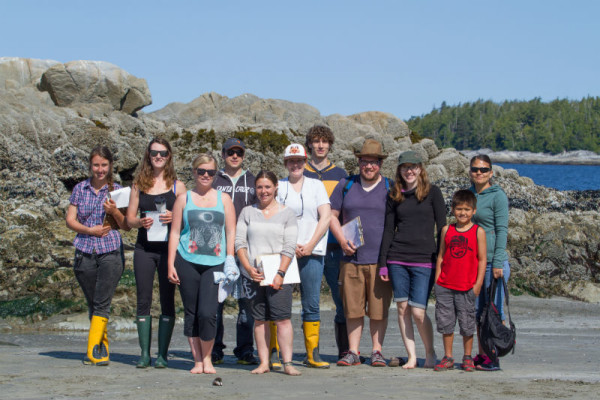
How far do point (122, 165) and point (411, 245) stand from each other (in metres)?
16.3

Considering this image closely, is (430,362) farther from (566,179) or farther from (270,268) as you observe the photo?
(566,179)

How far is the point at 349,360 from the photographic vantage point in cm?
699

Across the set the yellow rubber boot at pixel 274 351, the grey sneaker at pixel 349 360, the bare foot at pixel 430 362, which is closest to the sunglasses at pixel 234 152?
the yellow rubber boot at pixel 274 351

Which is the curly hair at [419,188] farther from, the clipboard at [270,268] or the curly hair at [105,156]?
the curly hair at [105,156]

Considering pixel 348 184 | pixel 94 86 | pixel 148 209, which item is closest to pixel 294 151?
pixel 348 184

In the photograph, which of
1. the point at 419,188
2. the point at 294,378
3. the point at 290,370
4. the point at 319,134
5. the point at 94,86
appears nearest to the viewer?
the point at 294,378

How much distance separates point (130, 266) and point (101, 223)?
181 inches

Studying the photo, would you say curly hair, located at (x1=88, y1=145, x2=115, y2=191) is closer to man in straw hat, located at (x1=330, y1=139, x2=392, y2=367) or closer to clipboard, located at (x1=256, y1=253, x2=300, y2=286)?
clipboard, located at (x1=256, y1=253, x2=300, y2=286)

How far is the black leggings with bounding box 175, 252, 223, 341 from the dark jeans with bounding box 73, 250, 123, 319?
768mm

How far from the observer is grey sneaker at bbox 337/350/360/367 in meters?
6.97

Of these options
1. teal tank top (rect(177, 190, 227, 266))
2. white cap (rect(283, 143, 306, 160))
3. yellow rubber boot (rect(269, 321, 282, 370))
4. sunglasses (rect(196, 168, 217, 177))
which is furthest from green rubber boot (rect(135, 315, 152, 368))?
white cap (rect(283, 143, 306, 160))

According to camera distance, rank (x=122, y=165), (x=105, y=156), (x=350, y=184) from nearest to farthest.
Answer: (x=105, y=156), (x=350, y=184), (x=122, y=165)

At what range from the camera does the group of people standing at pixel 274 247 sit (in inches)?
256

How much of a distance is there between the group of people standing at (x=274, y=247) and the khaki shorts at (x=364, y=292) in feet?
0.03
